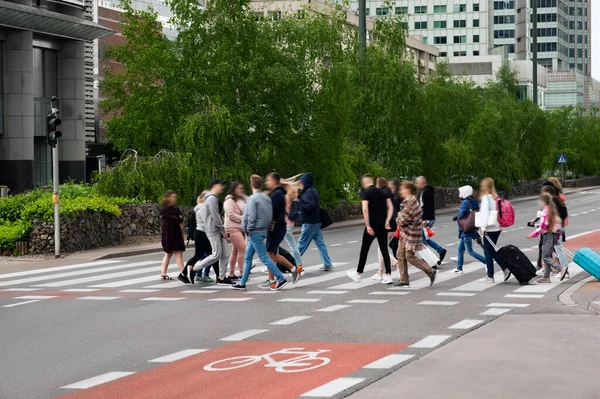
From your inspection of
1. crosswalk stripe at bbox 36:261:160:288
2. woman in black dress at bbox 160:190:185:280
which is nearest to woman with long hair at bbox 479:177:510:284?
woman in black dress at bbox 160:190:185:280

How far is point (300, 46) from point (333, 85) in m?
3.31

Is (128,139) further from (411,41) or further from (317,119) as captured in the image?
(411,41)

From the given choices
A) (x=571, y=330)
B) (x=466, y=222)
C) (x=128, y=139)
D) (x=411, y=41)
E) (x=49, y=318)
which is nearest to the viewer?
(x=571, y=330)

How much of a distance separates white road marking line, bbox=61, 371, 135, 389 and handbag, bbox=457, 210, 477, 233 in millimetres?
11338

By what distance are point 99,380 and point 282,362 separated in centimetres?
180

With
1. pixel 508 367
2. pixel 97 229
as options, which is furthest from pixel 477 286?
pixel 97 229

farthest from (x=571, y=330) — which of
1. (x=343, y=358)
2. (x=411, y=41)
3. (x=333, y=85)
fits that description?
(x=411, y=41)

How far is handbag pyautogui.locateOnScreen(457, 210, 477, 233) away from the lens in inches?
794

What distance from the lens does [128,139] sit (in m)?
71.0

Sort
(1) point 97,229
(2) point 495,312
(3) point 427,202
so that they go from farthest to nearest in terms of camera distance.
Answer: (1) point 97,229 → (3) point 427,202 → (2) point 495,312

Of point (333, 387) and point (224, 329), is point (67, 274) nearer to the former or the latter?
point (224, 329)

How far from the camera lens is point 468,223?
20234 mm

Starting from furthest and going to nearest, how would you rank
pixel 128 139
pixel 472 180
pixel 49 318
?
1. pixel 128 139
2. pixel 472 180
3. pixel 49 318

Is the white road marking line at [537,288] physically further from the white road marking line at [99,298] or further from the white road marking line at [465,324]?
the white road marking line at [99,298]
